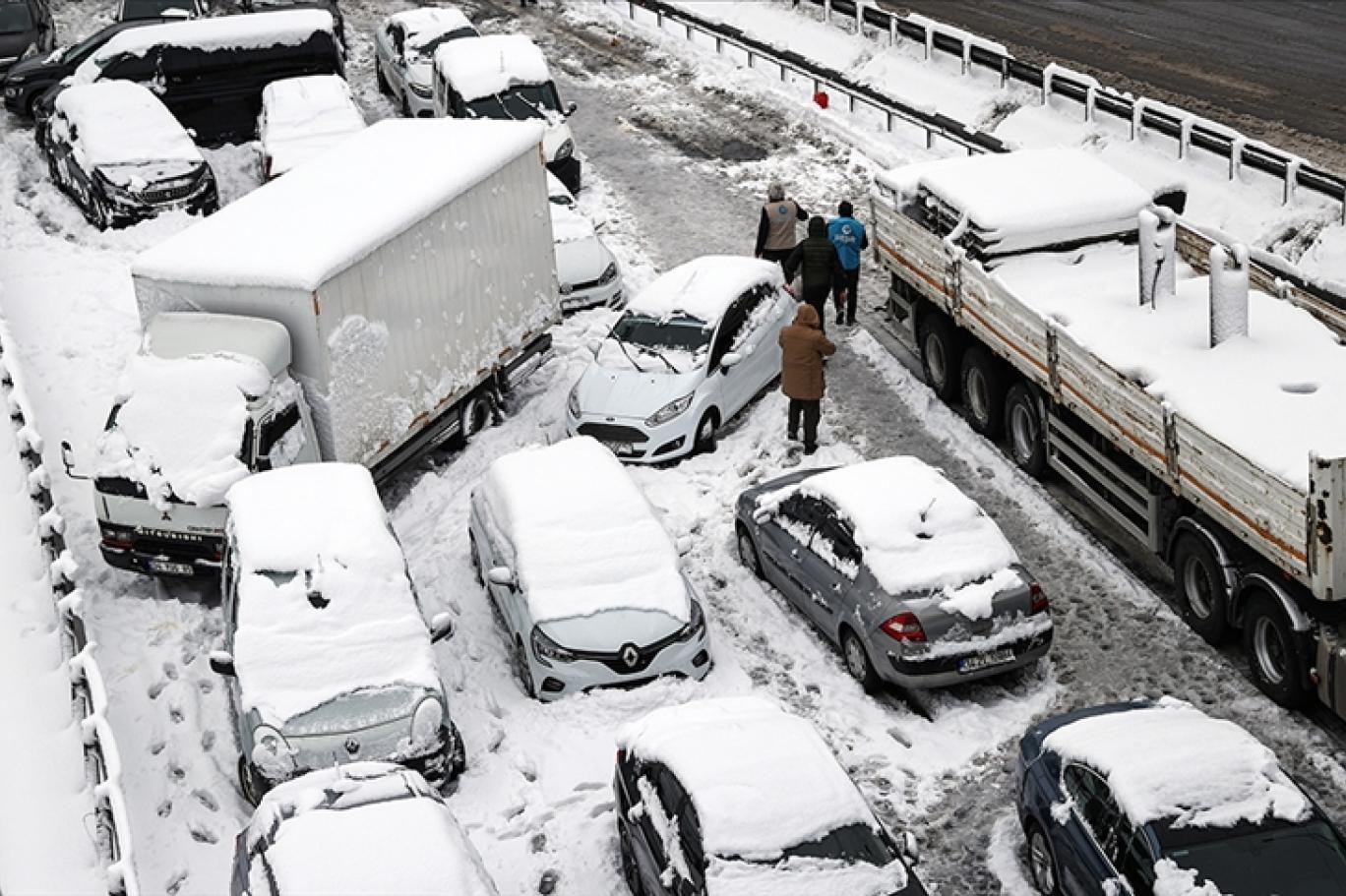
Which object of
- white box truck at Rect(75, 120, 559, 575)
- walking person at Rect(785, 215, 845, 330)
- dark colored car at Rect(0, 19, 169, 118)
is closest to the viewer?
white box truck at Rect(75, 120, 559, 575)

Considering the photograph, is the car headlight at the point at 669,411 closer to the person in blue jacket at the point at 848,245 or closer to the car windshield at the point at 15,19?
the person in blue jacket at the point at 848,245

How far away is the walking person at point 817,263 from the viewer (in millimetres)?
20969

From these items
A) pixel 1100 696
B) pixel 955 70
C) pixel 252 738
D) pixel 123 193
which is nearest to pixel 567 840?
pixel 252 738

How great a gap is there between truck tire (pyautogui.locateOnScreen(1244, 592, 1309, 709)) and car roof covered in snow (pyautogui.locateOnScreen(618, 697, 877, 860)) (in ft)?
13.2

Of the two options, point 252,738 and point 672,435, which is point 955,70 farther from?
point 252,738

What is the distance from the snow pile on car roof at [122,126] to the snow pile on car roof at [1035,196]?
1161 cm

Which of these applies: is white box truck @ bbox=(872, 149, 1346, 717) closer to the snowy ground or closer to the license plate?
the snowy ground

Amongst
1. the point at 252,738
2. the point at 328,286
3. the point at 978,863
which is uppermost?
the point at 328,286

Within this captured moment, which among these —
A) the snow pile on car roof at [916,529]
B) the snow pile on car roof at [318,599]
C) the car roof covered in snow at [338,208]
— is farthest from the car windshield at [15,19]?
the snow pile on car roof at [916,529]

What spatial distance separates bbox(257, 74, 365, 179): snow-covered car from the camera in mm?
25984

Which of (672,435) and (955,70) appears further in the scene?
(955,70)

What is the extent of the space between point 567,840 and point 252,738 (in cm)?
252

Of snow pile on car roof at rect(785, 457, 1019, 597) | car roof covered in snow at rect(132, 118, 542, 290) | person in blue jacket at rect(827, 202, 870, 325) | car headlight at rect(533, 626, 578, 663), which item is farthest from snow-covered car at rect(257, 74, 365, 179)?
snow pile on car roof at rect(785, 457, 1019, 597)

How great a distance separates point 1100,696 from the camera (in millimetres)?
14695
